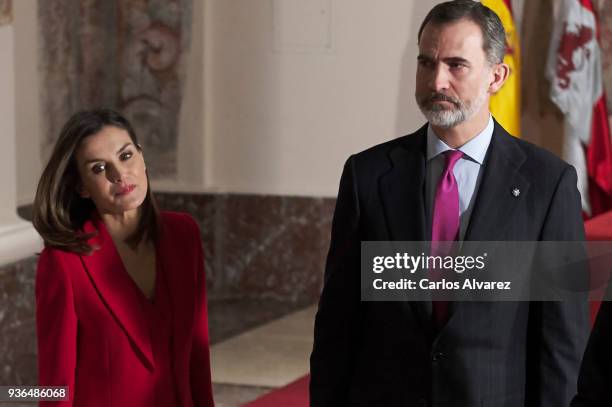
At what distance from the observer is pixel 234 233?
29.7 ft

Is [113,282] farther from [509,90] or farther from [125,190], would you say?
[509,90]

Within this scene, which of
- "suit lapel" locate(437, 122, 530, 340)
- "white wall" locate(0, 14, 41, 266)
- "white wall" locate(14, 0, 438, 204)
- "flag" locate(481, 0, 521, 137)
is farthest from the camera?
"white wall" locate(14, 0, 438, 204)

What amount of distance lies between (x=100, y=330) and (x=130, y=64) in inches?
243

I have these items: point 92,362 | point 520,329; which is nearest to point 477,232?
point 520,329

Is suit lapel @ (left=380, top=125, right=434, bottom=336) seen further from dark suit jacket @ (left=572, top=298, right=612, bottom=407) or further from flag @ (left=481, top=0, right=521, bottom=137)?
flag @ (left=481, top=0, right=521, bottom=137)

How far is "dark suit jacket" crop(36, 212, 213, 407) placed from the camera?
9.70ft

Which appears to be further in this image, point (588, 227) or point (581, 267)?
point (588, 227)

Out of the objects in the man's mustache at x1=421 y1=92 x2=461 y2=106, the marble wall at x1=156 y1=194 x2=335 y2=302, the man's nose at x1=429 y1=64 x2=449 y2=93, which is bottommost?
the marble wall at x1=156 y1=194 x2=335 y2=302

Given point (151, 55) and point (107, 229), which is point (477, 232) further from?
point (151, 55)

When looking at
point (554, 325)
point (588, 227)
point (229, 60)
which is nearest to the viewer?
point (554, 325)

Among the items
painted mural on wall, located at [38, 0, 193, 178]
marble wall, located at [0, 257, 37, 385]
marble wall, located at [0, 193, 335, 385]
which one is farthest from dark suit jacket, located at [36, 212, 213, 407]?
painted mural on wall, located at [38, 0, 193, 178]

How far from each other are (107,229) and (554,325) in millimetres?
1147

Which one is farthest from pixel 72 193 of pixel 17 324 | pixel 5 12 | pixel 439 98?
pixel 5 12

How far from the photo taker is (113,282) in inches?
120
